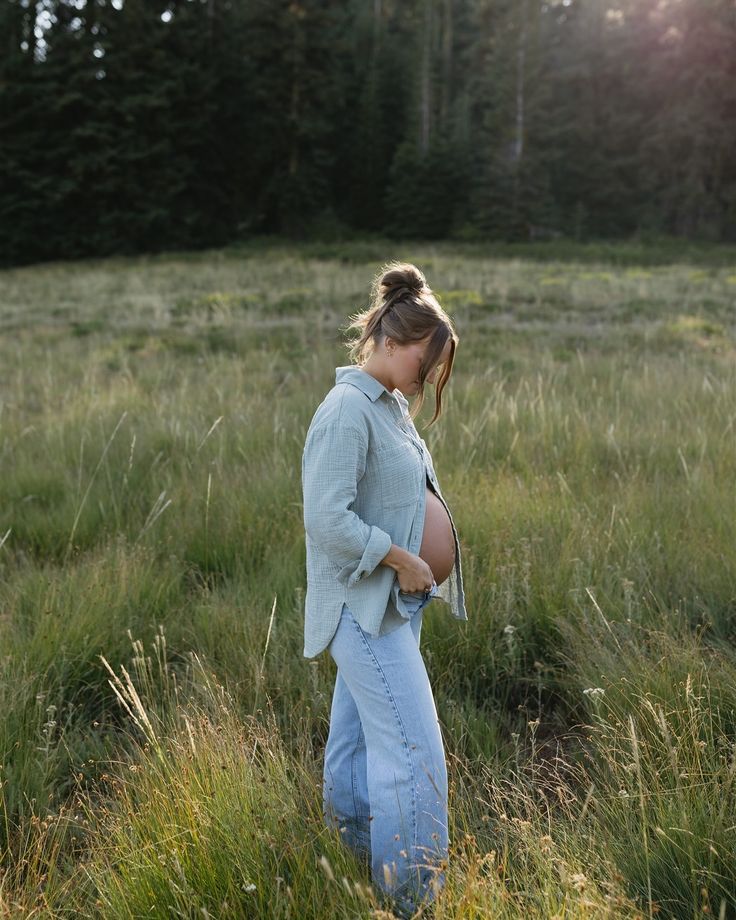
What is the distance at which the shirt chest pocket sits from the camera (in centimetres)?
202

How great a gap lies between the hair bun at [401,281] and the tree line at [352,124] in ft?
118

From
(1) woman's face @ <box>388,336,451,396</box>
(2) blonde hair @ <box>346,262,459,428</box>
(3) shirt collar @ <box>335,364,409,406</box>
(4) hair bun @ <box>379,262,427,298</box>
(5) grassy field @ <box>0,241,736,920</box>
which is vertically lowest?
(5) grassy field @ <box>0,241,736,920</box>

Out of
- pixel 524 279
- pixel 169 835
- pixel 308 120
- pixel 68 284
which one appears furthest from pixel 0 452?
pixel 308 120

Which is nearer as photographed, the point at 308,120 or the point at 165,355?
the point at 165,355

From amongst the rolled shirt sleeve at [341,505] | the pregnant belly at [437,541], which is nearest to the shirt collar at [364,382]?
the rolled shirt sleeve at [341,505]

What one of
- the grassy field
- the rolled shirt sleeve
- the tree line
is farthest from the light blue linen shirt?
the tree line

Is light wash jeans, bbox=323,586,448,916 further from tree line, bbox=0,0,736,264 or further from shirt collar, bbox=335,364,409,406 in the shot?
tree line, bbox=0,0,736,264

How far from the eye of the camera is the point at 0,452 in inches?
219

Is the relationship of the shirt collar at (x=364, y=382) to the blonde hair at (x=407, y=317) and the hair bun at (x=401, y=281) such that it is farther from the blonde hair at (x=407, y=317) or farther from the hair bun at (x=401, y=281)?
the hair bun at (x=401, y=281)

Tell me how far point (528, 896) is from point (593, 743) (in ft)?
3.16

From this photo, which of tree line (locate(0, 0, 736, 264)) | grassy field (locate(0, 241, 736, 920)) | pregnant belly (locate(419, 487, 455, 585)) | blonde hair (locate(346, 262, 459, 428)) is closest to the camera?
grassy field (locate(0, 241, 736, 920))

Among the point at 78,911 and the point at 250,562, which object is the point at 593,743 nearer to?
the point at 78,911

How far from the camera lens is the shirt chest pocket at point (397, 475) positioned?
2.02 m

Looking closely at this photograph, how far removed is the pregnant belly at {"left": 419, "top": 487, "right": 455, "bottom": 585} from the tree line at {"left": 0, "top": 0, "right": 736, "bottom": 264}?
36.1m
